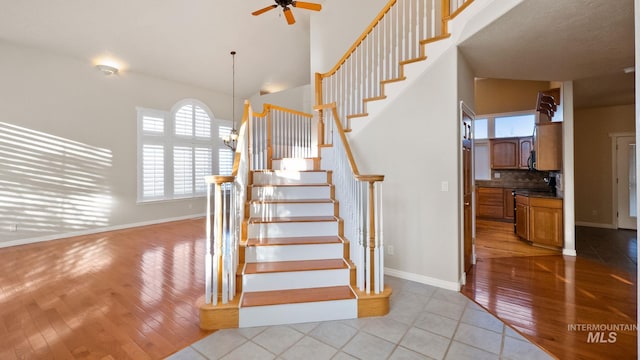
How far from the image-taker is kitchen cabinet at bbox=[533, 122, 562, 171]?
446 cm

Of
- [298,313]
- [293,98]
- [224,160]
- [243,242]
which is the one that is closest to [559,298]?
[298,313]

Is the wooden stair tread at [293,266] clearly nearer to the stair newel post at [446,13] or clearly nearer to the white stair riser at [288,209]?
the white stair riser at [288,209]

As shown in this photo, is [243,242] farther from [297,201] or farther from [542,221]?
[542,221]

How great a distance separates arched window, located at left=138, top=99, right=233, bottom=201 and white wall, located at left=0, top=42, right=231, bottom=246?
0.68 feet

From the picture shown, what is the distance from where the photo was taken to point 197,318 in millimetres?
2457

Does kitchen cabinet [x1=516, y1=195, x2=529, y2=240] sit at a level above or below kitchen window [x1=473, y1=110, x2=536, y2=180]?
below

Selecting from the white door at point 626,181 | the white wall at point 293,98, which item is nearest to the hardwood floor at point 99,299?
the white wall at point 293,98

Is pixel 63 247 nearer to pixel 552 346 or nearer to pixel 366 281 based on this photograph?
pixel 366 281

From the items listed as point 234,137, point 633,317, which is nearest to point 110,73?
point 234,137

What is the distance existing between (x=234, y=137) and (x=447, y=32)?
4508 millimetres

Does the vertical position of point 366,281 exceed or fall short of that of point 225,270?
it falls short

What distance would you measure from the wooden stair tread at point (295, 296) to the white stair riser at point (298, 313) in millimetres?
31

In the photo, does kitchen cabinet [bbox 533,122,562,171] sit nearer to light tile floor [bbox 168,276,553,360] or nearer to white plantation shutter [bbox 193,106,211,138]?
light tile floor [bbox 168,276,553,360]

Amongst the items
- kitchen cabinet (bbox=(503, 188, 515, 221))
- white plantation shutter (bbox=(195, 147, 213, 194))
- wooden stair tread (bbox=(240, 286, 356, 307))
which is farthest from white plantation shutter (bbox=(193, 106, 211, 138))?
kitchen cabinet (bbox=(503, 188, 515, 221))
